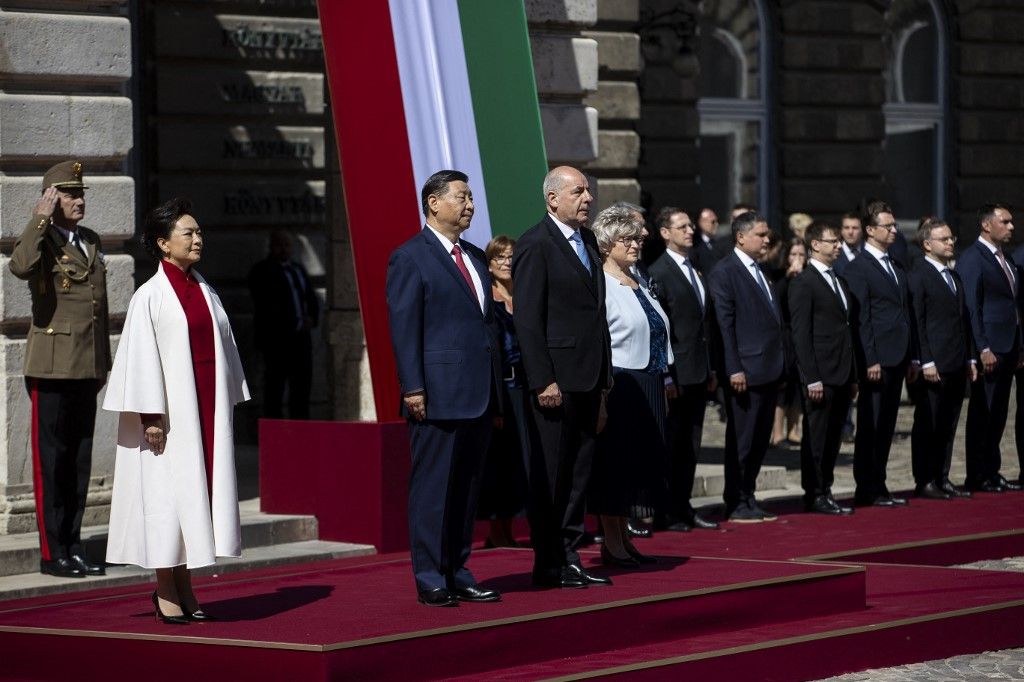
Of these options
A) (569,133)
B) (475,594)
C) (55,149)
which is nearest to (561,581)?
(475,594)

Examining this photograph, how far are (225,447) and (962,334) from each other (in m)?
6.22

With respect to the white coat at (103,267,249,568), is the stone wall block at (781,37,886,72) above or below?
above

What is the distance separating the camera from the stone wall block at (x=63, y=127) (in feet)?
34.1

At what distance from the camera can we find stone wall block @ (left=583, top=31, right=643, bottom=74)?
679 inches

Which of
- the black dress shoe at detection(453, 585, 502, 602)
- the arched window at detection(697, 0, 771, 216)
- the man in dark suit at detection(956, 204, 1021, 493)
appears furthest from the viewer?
the arched window at detection(697, 0, 771, 216)

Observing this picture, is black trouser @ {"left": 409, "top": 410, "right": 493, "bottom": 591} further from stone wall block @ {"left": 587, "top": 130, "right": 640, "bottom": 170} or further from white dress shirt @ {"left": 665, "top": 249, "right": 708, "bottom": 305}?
stone wall block @ {"left": 587, "top": 130, "right": 640, "bottom": 170}

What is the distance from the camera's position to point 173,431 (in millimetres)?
7910

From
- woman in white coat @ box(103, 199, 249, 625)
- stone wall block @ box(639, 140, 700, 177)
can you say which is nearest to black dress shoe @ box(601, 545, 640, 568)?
woman in white coat @ box(103, 199, 249, 625)

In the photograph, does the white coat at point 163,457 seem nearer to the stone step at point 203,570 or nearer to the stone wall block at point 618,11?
the stone step at point 203,570

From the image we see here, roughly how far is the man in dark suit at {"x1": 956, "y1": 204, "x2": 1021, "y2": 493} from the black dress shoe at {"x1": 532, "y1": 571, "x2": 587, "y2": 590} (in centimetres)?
529

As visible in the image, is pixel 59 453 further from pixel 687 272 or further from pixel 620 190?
pixel 620 190

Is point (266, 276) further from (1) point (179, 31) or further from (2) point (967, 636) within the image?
(2) point (967, 636)

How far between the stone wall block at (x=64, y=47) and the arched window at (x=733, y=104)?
11337 mm

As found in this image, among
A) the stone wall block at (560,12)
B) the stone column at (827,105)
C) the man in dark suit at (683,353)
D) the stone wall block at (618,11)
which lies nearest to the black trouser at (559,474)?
the man in dark suit at (683,353)
